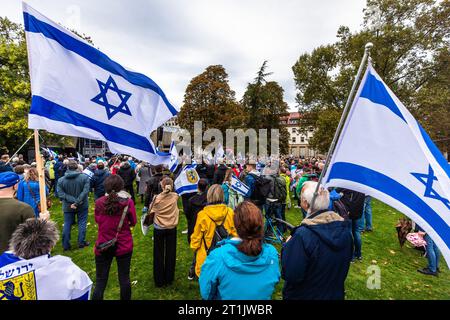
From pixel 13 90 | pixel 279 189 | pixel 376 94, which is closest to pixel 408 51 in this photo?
pixel 279 189

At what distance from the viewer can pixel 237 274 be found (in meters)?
1.88

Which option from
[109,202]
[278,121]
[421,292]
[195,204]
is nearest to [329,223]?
[109,202]

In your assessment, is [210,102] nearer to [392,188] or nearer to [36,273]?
[392,188]

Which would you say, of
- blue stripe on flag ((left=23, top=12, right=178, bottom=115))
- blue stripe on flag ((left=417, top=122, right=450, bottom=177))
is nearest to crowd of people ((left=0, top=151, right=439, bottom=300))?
blue stripe on flag ((left=417, top=122, right=450, bottom=177))

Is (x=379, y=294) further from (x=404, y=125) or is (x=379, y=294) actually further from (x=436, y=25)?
(x=436, y=25)

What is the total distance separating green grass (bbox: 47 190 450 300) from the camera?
13.9 feet

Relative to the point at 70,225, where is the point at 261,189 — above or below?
above

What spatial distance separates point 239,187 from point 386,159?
13.6ft

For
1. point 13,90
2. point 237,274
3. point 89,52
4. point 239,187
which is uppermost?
point 13,90

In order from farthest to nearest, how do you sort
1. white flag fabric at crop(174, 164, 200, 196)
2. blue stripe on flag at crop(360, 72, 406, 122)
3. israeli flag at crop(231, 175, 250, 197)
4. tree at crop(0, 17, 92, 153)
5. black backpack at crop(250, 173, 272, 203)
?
tree at crop(0, 17, 92, 153)
white flag fabric at crop(174, 164, 200, 196)
black backpack at crop(250, 173, 272, 203)
israeli flag at crop(231, 175, 250, 197)
blue stripe on flag at crop(360, 72, 406, 122)

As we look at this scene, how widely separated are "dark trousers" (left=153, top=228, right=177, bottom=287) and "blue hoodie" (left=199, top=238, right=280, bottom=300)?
8.09 feet

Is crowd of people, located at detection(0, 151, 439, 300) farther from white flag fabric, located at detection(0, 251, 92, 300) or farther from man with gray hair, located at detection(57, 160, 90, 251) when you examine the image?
man with gray hair, located at detection(57, 160, 90, 251)

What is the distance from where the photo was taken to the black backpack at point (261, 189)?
6484 millimetres

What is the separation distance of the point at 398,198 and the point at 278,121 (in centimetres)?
3086
